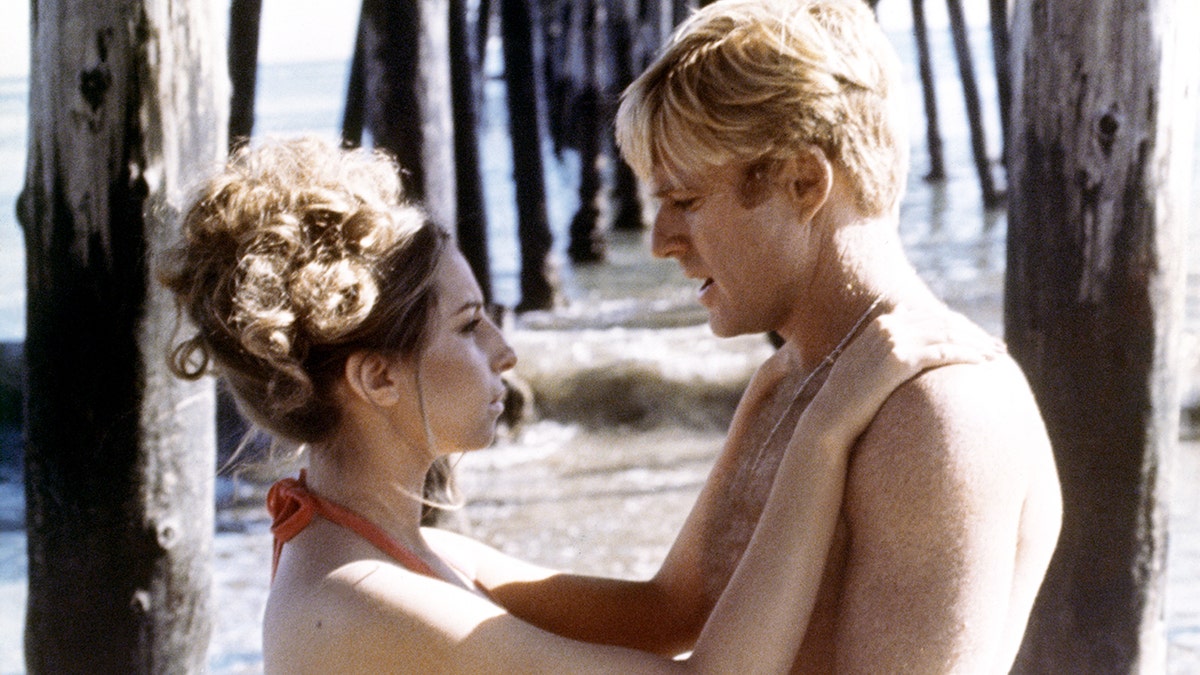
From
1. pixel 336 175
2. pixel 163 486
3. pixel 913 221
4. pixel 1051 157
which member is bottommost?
pixel 913 221

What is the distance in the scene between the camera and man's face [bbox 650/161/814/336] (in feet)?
6.68

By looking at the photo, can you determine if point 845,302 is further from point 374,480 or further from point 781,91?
point 374,480

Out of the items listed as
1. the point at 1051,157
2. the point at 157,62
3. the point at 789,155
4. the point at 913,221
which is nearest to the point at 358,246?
the point at 789,155

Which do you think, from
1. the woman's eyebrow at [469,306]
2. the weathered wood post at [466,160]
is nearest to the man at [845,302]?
the woman's eyebrow at [469,306]

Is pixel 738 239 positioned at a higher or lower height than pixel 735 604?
higher

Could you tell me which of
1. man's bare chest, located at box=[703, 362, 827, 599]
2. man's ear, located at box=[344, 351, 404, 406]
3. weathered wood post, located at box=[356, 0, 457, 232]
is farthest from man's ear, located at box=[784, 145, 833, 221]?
weathered wood post, located at box=[356, 0, 457, 232]

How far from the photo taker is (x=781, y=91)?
193 cm

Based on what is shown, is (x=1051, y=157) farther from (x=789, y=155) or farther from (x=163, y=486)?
(x=163, y=486)

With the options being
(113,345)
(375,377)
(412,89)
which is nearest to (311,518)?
(375,377)

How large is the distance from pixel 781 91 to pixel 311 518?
0.85 m

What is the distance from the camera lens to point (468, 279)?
A: 84.0 inches

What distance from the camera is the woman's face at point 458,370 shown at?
2057 mm

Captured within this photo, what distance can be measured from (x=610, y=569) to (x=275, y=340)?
4.32 m

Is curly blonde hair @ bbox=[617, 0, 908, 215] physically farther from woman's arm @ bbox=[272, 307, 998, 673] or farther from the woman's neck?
the woman's neck
